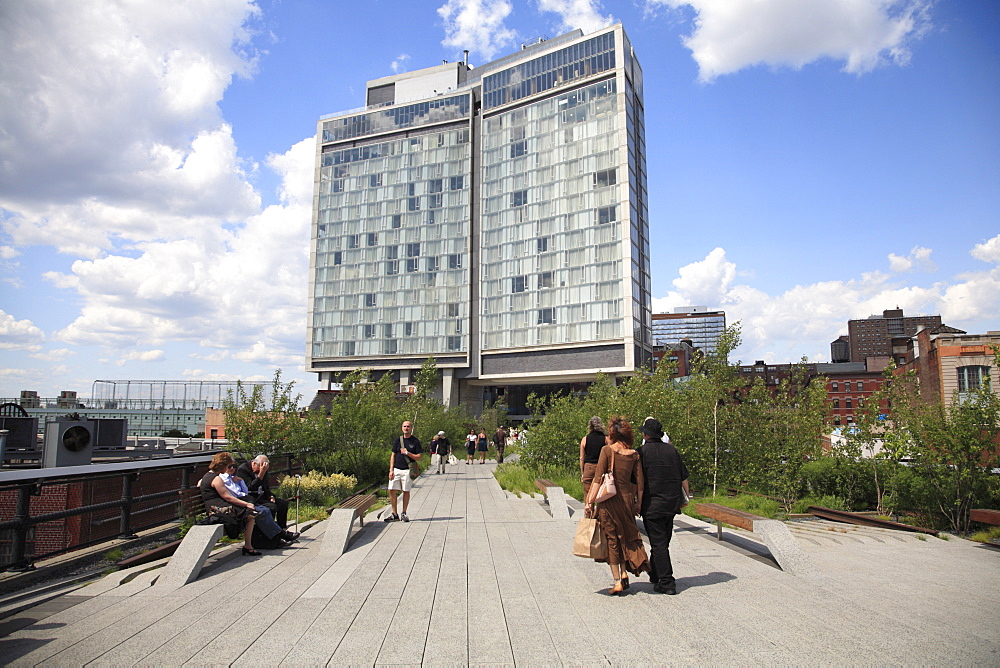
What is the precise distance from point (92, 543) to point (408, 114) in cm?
8131

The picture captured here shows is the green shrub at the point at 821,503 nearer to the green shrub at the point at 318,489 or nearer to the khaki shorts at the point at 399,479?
the khaki shorts at the point at 399,479

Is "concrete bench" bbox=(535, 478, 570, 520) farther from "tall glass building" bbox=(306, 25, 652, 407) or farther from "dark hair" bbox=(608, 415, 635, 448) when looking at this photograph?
"tall glass building" bbox=(306, 25, 652, 407)

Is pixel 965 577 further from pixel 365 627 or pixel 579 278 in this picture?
pixel 579 278

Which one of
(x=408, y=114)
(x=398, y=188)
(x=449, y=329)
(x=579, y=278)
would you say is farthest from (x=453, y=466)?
(x=408, y=114)

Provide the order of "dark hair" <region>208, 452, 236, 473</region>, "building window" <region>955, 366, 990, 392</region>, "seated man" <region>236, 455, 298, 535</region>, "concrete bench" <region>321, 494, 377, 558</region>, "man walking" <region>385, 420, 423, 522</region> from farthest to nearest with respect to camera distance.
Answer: "building window" <region>955, 366, 990, 392</region>, "man walking" <region>385, 420, 423, 522</region>, "seated man" <region>236, 455, 298, 535</region>, "dark hair" <region>208, 452, 236, 473</region>, "concrete bench" <region>321, 494, 377, 558</region>

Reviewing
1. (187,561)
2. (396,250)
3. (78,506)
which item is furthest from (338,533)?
(396,250)

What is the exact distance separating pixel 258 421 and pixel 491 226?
62.4 metres

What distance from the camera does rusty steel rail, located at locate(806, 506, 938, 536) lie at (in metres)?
12.5

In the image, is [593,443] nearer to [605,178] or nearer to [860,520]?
[860,520]

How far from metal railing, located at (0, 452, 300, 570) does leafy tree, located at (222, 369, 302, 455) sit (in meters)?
1.15

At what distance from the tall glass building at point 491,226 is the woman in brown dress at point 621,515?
188 ft

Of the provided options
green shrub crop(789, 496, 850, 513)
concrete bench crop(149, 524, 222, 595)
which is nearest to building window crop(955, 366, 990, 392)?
green shrub crop(789, 496, 850, 513)

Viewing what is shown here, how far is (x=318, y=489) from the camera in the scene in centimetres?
1436

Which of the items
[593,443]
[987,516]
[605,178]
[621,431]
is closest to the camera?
[621,431]
